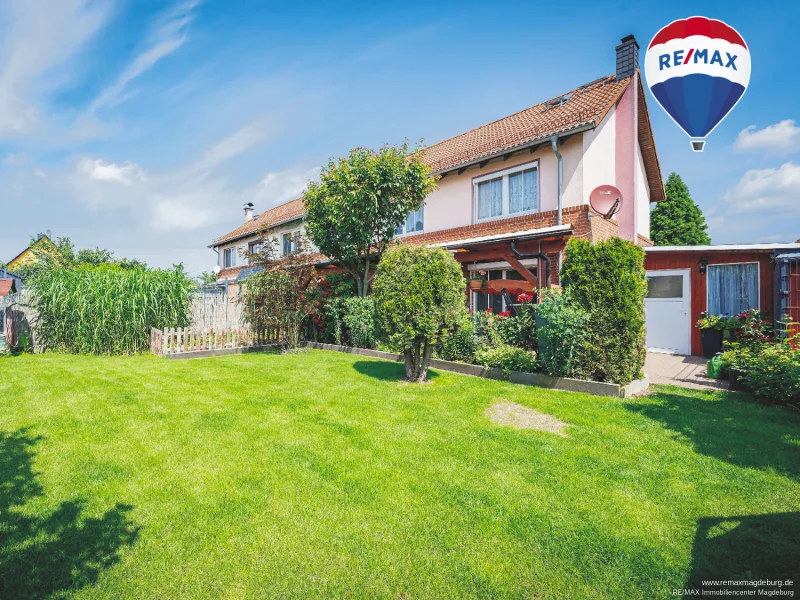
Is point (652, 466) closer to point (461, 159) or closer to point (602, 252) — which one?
point (602, 252)

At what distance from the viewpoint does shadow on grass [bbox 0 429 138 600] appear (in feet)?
7.82

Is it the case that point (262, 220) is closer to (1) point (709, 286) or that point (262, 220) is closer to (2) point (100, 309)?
(2) point (100, 309)

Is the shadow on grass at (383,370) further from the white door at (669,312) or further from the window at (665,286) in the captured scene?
the window at (665,286)

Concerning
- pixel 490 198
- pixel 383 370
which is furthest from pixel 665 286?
pixel 383 370

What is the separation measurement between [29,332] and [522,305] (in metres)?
14.6

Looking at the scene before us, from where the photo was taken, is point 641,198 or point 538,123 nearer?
A: point 538,123

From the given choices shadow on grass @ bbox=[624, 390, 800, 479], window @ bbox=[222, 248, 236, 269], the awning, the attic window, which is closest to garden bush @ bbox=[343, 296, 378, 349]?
the awning

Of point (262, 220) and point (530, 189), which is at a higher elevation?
point (262, 220)

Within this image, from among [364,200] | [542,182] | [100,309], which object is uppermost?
[542,182]

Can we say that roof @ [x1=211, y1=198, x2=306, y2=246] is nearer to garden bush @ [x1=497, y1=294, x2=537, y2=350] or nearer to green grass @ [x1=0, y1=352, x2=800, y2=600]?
garden bush @ [x1=497, y1=294, x2=537, y2=350]

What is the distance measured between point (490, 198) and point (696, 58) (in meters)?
6.94

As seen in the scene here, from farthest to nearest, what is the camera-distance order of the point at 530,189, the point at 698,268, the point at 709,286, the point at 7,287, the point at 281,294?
the point at 7,287
the point at 281,294
the point at 530,189
the point at 698,268
the point at 709,286

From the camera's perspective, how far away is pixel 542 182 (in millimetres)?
12203

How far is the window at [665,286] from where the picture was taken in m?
12.3
